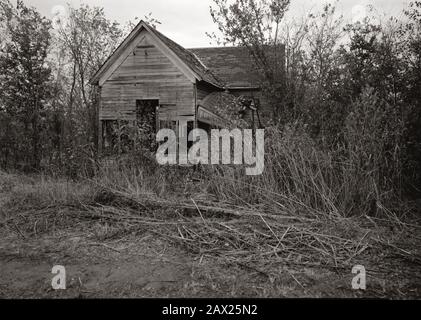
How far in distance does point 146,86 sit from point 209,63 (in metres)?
5.43

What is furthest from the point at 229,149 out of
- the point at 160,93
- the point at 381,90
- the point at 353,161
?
the point at 160,93

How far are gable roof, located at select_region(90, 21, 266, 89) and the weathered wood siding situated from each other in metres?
0.38

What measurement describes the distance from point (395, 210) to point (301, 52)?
981cm

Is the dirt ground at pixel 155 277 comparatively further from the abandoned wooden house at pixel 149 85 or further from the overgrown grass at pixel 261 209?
the abandoned wooden house at pixel 149 85

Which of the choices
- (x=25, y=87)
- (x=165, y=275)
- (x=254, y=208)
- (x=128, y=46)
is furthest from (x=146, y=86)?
(x=165, y=275)

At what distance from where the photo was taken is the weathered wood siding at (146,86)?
49.2 feet

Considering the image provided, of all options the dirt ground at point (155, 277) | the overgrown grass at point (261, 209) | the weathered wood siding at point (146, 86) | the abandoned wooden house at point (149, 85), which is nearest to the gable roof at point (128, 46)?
the abandoned wooden house at point (149, 85)

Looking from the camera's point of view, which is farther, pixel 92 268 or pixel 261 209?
pixel 261 209

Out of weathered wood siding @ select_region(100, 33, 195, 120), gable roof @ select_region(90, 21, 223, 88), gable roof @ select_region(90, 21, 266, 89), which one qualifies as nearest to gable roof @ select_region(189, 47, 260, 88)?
gable roof @ select_region(90, 21, 266, 89)

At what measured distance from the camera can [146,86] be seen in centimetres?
1529

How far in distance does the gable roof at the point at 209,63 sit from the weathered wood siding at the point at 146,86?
1.25 feet

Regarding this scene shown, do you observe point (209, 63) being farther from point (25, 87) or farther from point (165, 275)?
point (165, 275)

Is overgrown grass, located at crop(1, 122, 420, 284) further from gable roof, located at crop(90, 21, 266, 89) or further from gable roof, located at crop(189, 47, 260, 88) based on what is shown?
gable roof, located at crop(189, 47, 260, 88)

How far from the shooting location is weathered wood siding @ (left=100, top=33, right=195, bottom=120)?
1501 cm
